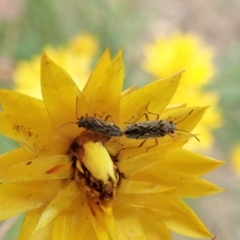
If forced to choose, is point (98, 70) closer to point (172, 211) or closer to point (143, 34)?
point (172, 211)

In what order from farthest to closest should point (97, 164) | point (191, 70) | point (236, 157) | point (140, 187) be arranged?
point (236, 157), point (191, 70), point (140, 187), point (97, 164)

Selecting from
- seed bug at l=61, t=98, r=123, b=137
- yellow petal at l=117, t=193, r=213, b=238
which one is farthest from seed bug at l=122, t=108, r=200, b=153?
yellow petal at l=117, t=193, r=213, b=238

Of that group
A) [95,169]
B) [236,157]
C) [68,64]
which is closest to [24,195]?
[95,169]

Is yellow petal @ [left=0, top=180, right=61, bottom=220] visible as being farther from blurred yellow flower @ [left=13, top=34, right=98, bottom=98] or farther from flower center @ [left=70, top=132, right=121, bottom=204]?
blurred yellow flower @ [left=13, top=34, right=98, bottom=98]

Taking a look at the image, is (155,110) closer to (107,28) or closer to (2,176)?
(2,176)

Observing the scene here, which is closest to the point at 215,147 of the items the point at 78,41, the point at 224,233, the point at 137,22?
the point at 224,233

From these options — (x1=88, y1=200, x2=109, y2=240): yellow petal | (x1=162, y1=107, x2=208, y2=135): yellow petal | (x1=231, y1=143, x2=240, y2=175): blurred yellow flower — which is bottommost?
(x1=231, y1=143, x2=240, y2=175): blurred yellow flower

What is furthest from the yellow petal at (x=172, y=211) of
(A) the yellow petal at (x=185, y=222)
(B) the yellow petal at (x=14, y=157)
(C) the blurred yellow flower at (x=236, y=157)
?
(C) the blurred yellow flower at (x=236, y=157)
